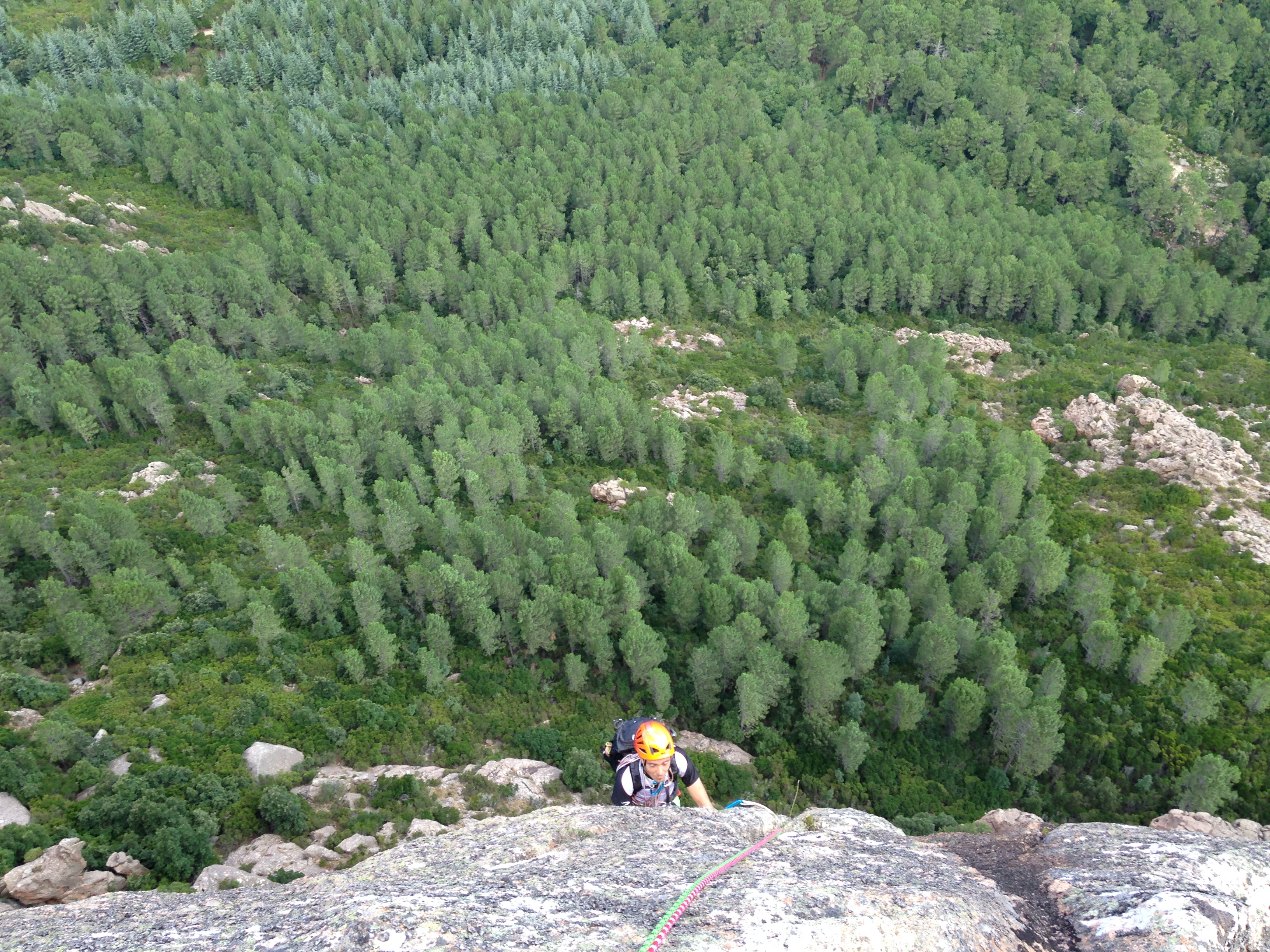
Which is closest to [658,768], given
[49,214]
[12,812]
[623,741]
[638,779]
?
[638,779]

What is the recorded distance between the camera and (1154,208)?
133500 mm

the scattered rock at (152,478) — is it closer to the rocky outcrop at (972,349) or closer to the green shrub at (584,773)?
the green shrub at (584,773)

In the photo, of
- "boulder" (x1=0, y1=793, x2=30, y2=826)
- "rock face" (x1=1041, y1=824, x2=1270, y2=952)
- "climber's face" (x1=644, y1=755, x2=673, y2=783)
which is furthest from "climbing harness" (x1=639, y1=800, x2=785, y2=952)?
"boulder" (x1=0, y1=793, x2=30, y2=826)

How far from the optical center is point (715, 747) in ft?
188

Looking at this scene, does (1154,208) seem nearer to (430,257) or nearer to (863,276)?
(863,276)

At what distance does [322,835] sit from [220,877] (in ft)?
17.8

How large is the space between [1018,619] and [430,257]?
84.4 m

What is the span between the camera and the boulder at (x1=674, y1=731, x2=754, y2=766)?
56281 millimetres

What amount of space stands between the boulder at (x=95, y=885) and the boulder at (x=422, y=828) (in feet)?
38.2

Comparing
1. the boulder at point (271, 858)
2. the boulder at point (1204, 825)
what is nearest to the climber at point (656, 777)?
the boulder at point (271, 858)

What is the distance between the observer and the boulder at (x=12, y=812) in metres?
39.0

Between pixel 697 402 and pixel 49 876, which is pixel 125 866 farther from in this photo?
pixel 697 402

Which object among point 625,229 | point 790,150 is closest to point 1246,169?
point 790,150

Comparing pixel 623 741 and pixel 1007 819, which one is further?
pixel 1007 819
